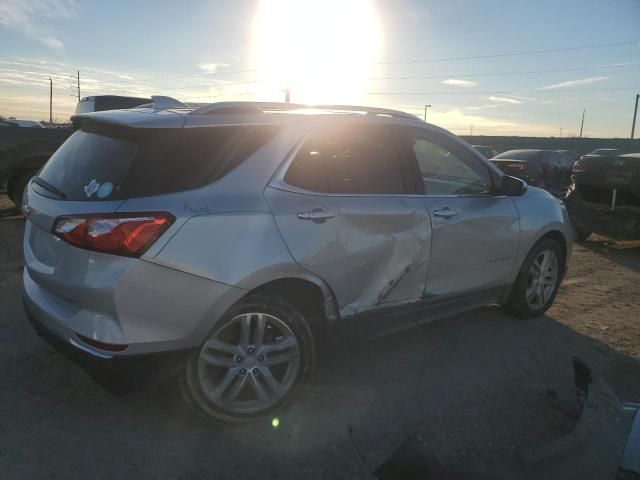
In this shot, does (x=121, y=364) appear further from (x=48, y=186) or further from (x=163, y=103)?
(x=163, y=103)

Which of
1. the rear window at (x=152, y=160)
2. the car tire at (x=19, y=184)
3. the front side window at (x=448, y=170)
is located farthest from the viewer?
the car tire at (x=19, y=184)

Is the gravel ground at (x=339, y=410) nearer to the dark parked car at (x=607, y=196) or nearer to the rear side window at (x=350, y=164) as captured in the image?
the rear side window at (x=350, y=164)

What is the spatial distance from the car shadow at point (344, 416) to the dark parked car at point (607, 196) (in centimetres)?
430

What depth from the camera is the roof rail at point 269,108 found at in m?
3.07

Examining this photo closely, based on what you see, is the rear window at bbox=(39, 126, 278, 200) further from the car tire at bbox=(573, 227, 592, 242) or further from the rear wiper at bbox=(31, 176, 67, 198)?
the car tire at bbox=(573, 227, 592, 242)

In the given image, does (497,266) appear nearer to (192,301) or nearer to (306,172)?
(306,172)

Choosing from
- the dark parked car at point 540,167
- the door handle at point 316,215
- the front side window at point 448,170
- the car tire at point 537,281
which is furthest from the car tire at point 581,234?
the door handle at point 316,215

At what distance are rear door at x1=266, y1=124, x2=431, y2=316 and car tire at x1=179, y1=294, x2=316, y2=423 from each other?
13.0 inches

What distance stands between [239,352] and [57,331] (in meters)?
0.92

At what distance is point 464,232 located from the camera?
392 centimetres

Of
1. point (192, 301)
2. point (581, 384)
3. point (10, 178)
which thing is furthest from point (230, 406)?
point (10, 178)

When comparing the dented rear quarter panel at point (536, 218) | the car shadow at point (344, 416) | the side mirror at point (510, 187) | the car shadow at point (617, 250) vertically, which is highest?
the side mirror at point (510, 187)

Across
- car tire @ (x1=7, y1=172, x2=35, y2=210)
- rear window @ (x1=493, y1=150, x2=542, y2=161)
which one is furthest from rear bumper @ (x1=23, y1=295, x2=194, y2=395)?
rear window @ (x1=493, y1=150, x2=542, y2=161)

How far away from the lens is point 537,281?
4.85 m
